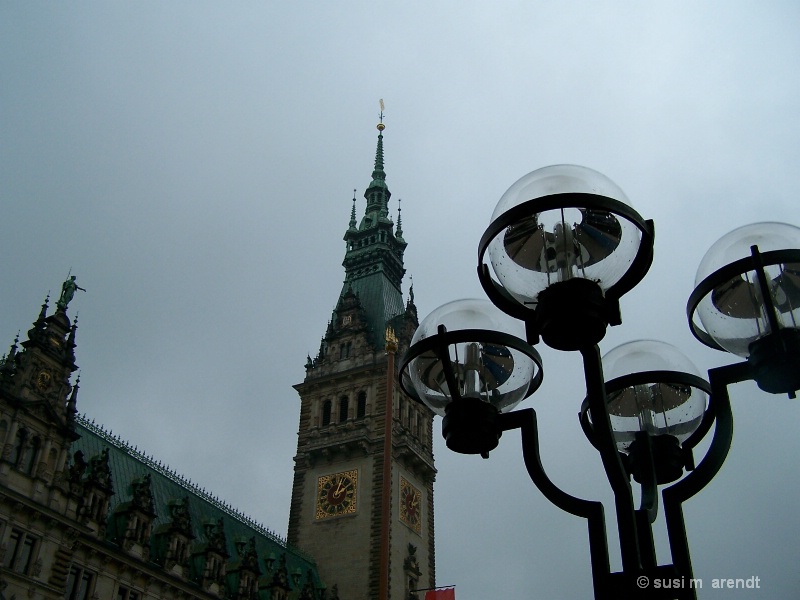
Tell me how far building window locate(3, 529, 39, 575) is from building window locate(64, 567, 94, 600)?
9.24 feet

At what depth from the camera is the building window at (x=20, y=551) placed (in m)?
30.4

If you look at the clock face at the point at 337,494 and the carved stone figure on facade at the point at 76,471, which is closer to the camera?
the carved stone figure on facade at the point at 76,471

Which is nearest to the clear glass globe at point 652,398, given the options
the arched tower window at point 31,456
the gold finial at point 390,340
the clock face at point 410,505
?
the arched tower window at point 31,456

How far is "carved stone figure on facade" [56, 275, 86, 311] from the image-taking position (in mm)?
38678

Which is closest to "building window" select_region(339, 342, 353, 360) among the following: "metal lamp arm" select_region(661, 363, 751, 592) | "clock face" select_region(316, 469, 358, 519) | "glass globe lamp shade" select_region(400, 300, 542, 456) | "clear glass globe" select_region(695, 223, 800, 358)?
"clock face" select_region(316, 469, 358, 519)

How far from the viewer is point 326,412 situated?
6266 centimetres

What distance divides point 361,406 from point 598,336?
56527mm

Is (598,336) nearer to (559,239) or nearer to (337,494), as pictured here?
(559,239)

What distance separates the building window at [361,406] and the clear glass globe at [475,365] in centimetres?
5413

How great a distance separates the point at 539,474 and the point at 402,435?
5418 cm

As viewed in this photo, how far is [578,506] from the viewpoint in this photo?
627 cm

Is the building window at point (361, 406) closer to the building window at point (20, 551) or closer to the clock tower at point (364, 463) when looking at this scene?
the clock tower at point (364, 463)

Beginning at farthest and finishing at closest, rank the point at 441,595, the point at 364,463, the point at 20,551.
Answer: the point at 364,463 < the point at 441,595 < the point at 20,551

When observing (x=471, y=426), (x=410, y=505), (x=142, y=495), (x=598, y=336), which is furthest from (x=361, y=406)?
(x=598, y=336)
